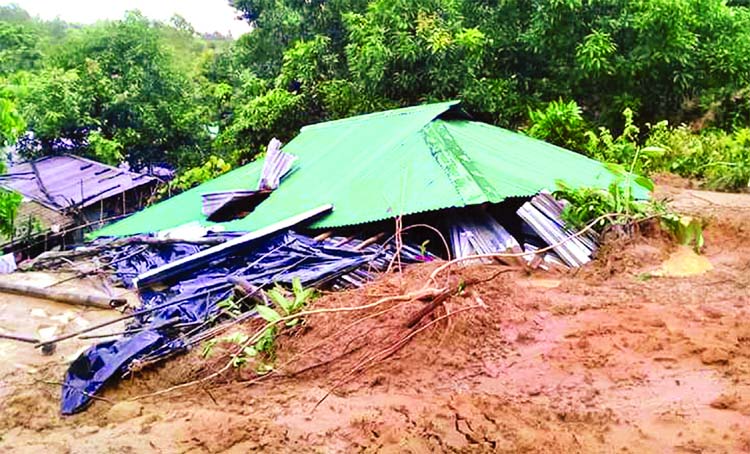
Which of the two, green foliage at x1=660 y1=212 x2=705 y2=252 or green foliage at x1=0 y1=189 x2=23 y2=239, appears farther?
green foliage at x1=0 y1=189 x2=23 y2=239

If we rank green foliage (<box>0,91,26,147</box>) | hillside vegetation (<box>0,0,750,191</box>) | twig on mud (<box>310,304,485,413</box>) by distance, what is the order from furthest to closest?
A: 1. hillside vegetation (<box>0,0,750,191</box>)
2. green foliage (<box>0,91,26,147</box>)
3. twig on mud (<box>310,304,485,413</box>)

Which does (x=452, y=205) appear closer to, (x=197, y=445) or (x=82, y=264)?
(x=197, y=445)

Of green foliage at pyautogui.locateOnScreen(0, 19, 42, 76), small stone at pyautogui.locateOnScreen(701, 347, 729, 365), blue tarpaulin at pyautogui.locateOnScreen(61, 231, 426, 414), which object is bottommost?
blue tarpaulin at pyautogui.locateOnScreen(61, 231, 426, 414)

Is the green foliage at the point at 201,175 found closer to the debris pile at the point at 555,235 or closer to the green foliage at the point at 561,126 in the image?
the green foliage at the point at 561,126

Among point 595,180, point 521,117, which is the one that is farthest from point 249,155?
point 595,180

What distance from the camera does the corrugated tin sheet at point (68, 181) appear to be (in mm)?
14023

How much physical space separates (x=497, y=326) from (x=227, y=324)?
7.15ft

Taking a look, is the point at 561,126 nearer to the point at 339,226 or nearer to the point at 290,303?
the point at 339,226

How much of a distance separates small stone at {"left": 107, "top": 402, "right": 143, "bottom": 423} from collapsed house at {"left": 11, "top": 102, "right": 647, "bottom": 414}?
26cm

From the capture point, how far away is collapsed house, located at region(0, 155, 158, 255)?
13375 millimetres

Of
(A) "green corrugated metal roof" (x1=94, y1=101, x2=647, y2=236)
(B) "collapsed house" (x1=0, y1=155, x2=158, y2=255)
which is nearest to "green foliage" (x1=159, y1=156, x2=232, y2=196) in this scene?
(B) "collapsed house" (x1=0, y1=155, x2=158, y2=255)

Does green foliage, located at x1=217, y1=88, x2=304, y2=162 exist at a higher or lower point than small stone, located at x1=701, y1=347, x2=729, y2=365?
higher

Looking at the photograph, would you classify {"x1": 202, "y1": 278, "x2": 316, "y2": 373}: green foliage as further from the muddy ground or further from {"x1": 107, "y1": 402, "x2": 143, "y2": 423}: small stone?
{"x1": 107, "y1": 402, "x2": 143, "y2": 423}: small stone

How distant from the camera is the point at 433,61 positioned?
11047mm
